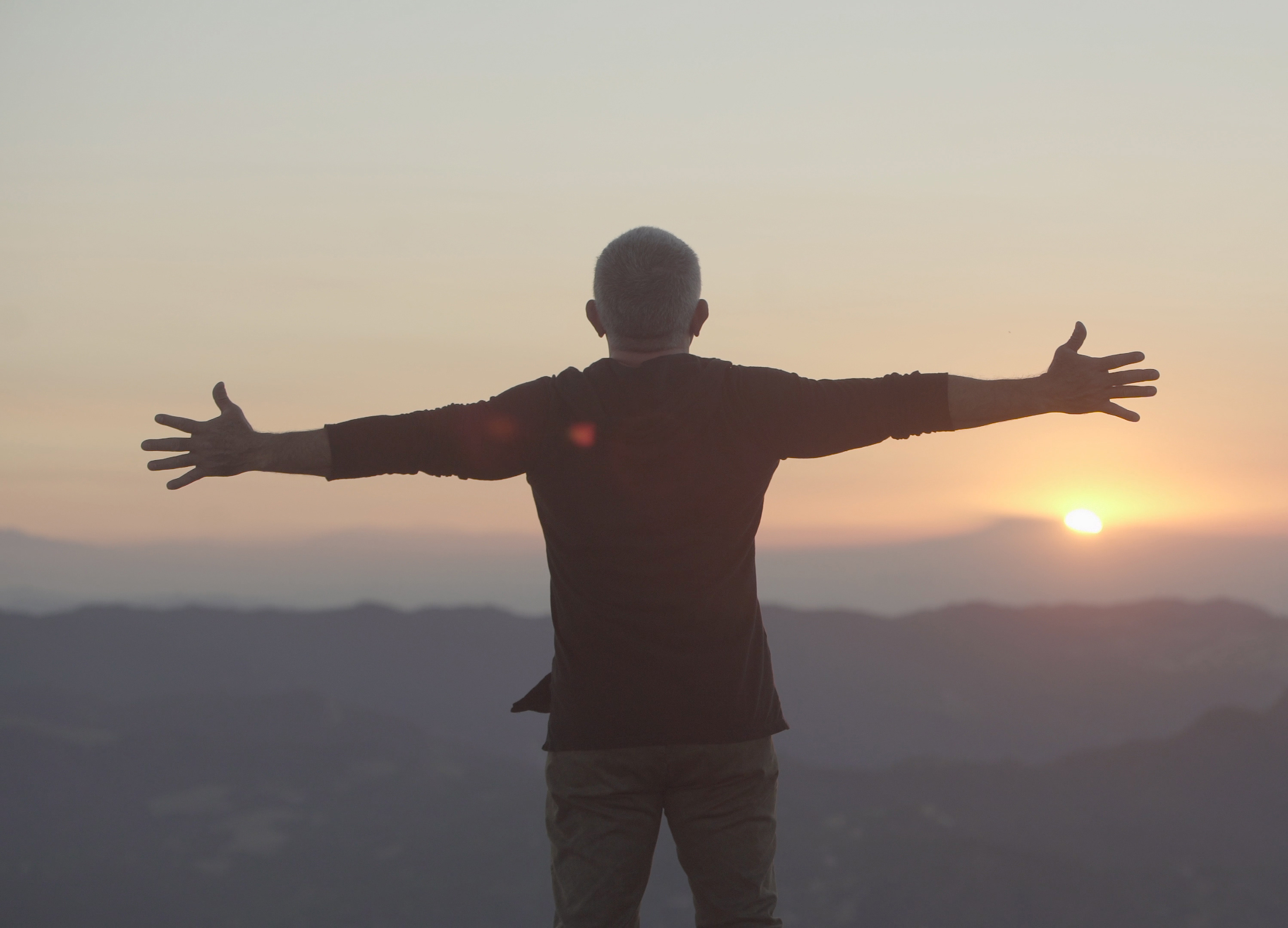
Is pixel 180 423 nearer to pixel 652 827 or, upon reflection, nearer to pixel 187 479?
pixel 187 479

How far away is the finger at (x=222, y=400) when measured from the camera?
377cm

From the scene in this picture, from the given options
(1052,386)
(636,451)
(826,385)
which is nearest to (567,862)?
(636,451)

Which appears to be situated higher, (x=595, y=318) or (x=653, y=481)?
(x=595, y=318)

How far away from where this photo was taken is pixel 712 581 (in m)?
3.58

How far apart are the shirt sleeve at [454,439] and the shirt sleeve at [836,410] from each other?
740 mm

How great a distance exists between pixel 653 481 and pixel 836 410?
0.68 meters

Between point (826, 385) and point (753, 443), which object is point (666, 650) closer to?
point (753, 443)

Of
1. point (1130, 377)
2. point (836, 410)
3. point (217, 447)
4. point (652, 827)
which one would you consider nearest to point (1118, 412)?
point (1130, 377)

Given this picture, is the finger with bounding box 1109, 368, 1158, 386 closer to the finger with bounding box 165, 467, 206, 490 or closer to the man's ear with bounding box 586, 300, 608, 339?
the man's ear with bounding box 586, 300, 608, 339

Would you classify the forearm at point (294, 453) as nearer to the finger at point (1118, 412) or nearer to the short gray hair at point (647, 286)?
the short gray hair at point (647, 286)

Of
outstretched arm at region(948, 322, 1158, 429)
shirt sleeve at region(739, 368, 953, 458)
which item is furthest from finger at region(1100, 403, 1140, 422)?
shirt sleeve at region(739, 368, 953, 458)

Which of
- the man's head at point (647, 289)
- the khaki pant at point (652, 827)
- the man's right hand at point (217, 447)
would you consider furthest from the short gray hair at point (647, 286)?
the khaki pant at point (652, 827)

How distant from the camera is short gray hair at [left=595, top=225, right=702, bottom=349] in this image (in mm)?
3615

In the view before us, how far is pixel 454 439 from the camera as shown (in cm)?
365
